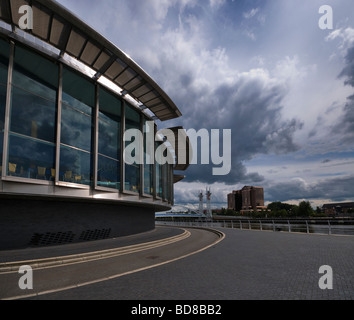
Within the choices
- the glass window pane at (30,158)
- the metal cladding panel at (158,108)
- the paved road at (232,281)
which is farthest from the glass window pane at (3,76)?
the metal cladding panel at (158,108)

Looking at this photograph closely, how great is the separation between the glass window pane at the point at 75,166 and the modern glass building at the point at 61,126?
6 cm

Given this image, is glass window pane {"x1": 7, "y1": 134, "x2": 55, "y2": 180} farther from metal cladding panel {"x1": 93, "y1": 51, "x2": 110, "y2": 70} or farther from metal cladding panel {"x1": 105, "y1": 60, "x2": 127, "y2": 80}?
metal cladding panel {"x1": 105, "y1": 60, "x2": 127, "y2": 80}

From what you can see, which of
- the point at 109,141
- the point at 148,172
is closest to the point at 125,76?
the point at 109,141

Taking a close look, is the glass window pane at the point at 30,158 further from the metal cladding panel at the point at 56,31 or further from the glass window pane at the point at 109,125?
the metal cladding panel at the point at 56,31

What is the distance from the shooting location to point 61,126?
14.4 metres

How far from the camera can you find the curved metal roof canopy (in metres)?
12.0

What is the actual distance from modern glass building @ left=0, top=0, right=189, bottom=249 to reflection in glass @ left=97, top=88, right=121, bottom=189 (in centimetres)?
8

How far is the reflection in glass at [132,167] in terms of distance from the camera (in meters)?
19.2

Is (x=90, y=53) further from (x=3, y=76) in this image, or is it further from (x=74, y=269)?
(x=74, y=269)

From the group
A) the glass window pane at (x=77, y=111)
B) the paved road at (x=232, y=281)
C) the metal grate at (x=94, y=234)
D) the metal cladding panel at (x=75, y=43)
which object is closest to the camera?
the paved road at (x=232, y=281)

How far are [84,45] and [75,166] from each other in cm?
736

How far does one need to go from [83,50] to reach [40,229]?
10.9m

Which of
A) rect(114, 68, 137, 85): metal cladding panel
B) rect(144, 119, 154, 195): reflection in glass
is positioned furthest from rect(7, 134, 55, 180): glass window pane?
rect(144, 119, 154, 195): reflection in glass
